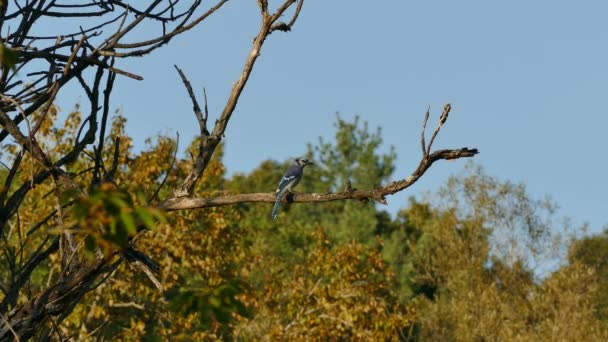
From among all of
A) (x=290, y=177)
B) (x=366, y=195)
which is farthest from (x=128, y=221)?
(x=290, y=177)

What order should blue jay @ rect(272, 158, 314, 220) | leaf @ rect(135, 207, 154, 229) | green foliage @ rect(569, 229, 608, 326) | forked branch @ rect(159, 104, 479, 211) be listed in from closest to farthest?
1. leaf @ rect(135, 207, 154, 229)
2. forked branch @ rect(159, 104, 479, 211)
3. blue jay @ rect(272, 158, 314, 220)
4. green foliage @ rect(569, 229, 608, 326)

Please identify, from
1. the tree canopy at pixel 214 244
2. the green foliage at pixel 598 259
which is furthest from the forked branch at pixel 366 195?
the green foliage at pixel 598 259

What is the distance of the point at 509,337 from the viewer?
3819 cm

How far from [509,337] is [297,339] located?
12.7 metres

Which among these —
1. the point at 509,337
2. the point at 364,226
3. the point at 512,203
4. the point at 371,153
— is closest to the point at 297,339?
the point at 509,337

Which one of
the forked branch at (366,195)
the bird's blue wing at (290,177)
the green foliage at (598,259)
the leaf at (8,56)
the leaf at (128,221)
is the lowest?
the leaf at (128,221)

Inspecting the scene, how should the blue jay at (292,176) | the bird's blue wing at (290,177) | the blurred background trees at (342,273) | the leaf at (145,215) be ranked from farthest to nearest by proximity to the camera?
the blurred background trees at (342,273), the bird's blue wing at (290,177), the blue jay at (292,176), the leaf at (145,215)

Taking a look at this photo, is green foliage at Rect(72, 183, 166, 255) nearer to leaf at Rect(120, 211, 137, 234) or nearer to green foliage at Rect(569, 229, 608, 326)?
leaf at Rect(120, 211, 137, 234)

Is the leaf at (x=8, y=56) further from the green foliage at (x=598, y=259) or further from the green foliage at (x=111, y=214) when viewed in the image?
the green foliage at (x=598, y=259)

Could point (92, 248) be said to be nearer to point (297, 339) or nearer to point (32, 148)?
Answer: point (32, 148)

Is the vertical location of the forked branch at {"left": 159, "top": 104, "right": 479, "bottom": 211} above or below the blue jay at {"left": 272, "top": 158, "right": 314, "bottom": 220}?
below

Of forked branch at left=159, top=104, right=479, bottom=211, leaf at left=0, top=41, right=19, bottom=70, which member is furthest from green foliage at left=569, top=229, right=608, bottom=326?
leaf at left=0, top=41, right=19, bottom=70

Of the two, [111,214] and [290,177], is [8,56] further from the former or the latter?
[290,177]

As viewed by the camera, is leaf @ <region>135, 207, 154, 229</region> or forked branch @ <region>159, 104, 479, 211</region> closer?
leaf @ <region>135, 207, 154, 229</region>
